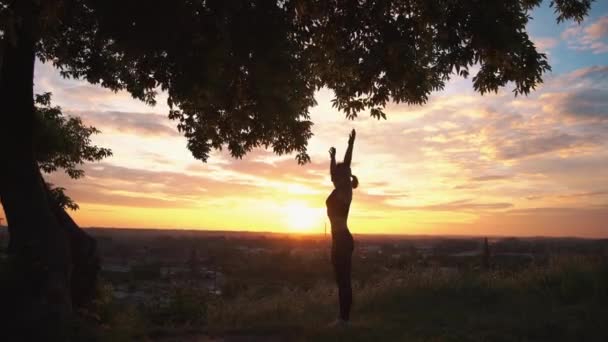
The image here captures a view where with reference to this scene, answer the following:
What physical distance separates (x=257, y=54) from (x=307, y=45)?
→ 6.51ft

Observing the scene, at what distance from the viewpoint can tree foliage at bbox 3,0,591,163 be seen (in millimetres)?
7504

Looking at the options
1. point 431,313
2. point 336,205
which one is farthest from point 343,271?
point 431,313

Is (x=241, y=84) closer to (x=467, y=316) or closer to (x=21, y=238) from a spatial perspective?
(x=21, y=238)

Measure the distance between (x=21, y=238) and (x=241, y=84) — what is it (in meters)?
4.53

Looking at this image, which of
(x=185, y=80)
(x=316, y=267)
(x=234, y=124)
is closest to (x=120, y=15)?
(x=185, y=80)

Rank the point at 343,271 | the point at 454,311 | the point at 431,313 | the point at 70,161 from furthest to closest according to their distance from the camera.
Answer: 1. the point at 70,161
2. the point at 454,311
3. the point at 431,313
4. the point at 343,271

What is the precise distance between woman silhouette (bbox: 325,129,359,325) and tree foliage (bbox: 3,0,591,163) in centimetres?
110

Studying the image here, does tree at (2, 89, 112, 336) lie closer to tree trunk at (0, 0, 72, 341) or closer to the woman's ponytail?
tree trunk at (0, 0, 72, 341)

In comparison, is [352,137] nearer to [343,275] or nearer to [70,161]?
[343,275]

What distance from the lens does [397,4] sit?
29.8 feet

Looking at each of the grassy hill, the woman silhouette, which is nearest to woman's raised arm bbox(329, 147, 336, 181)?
the woman silhouette

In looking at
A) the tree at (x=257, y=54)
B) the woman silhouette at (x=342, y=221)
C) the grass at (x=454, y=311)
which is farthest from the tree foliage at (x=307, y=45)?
the grass at (x=454, y=311)

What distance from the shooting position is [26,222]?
27.8 ft

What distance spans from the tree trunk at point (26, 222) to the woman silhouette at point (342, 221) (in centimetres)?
448
